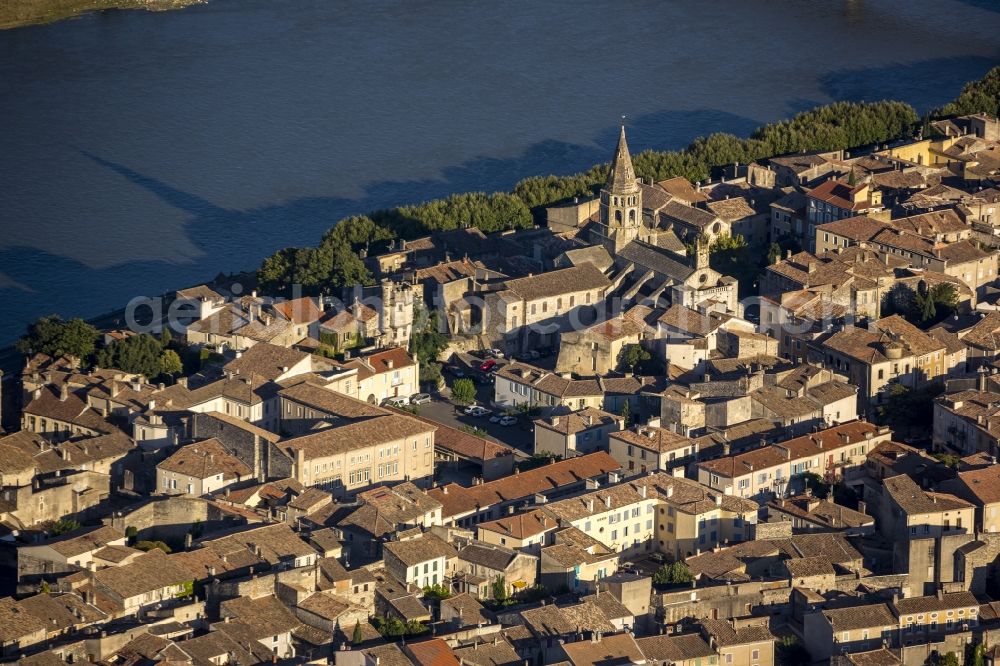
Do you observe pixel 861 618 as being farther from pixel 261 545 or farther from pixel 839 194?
pixel 839 194

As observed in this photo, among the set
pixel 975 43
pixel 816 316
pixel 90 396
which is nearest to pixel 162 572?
pixel 90 396

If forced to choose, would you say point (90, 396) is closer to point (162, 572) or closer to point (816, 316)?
point (162, 572)

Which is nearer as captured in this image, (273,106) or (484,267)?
(484,267)

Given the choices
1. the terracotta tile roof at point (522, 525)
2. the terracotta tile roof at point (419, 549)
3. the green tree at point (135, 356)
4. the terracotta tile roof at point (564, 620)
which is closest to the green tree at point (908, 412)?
the terracotta tile roof at point (522, 525)

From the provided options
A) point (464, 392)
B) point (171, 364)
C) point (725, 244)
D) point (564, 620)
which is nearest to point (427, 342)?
point (464, 392)

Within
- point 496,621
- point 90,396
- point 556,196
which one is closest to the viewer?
point 496,621

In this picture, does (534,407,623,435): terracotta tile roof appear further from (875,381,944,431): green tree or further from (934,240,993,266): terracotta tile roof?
(934,240,993,266): terracotta tile roof

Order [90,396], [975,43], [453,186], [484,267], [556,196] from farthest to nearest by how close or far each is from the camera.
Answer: [975,43], [453,186], [556,196], [484,267], [90,396]
